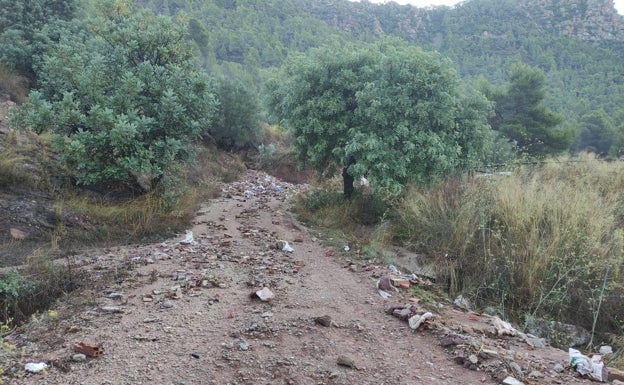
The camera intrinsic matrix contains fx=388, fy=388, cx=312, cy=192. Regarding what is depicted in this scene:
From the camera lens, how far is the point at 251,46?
4538 cm

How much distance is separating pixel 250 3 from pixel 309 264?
2312 inches

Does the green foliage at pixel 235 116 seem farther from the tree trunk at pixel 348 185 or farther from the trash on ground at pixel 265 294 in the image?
the trash on ground at pixel 265 294

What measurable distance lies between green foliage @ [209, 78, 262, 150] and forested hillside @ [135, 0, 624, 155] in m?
14.3

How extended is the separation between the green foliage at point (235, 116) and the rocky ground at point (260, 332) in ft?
44.3

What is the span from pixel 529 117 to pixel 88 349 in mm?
25331

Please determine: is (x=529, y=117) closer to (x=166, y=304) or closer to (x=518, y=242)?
(x=518, y=242)

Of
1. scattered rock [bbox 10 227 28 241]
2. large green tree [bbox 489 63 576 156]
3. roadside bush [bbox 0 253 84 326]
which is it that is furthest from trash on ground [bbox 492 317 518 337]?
large green tree [bbox 489 63 576 156]

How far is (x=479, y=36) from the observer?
190ft

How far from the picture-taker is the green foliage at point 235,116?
17750 millimetres

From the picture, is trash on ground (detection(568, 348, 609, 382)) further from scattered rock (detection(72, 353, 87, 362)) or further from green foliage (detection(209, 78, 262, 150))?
green foliage (detection(209, 78, 262, 150))

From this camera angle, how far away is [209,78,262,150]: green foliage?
17750mm

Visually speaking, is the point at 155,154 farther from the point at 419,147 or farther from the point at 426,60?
the point at 426,60

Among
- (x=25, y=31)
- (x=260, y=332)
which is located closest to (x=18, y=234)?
(x=260, y=332)

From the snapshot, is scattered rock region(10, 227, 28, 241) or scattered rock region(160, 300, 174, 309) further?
scattered rock region(10, 227, 28, 241)
